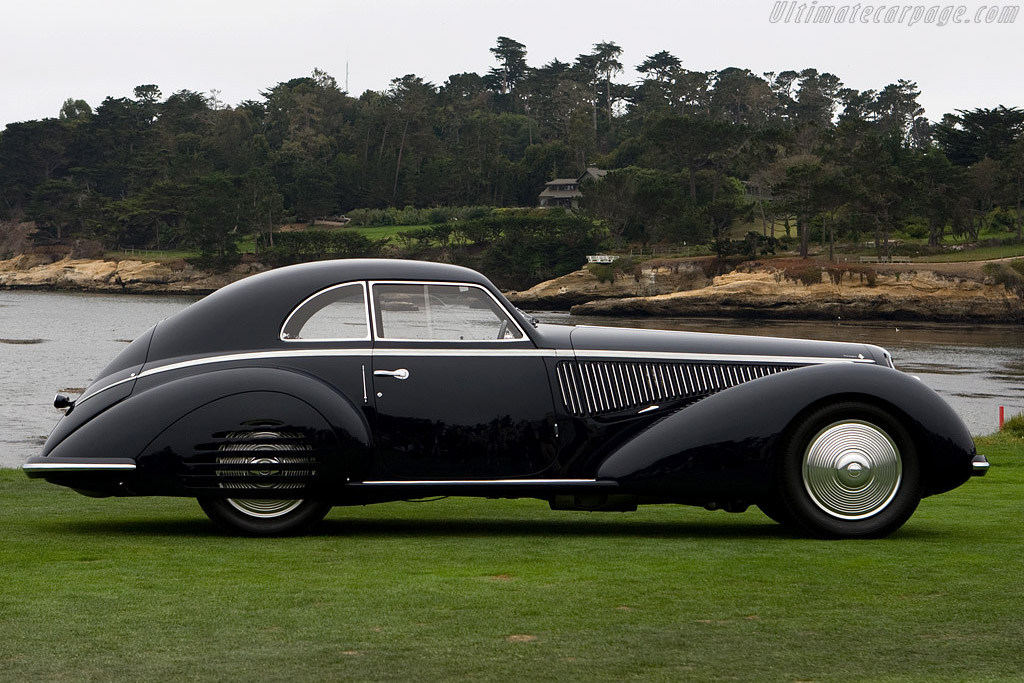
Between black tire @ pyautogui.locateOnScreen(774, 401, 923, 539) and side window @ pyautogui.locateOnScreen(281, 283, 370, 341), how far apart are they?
9.81 feet

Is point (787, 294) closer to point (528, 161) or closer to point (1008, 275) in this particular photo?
point (1008, 275)

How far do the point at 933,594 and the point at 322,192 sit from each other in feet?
491

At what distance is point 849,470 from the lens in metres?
7.88

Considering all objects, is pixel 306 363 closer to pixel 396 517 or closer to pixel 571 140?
pixel 396 517

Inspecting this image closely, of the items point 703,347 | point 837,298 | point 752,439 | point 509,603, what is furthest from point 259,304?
point 837,298

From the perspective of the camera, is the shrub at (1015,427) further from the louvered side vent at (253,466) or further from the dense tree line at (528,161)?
the dense tree line at (528,161)

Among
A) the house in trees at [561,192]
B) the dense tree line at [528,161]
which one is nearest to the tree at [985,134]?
the dense tree line at [528,161]

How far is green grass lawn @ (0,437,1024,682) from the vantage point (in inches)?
186

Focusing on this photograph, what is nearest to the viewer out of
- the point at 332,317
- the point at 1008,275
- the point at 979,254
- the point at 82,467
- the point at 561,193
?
the point at 82,467

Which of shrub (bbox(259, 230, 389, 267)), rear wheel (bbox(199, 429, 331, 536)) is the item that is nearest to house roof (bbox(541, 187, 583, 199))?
shrub (bbox(259, 230, 389, 267))

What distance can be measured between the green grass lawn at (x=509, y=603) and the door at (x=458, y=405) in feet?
1.70

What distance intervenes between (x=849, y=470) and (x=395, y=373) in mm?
3081

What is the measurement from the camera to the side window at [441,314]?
319 inches

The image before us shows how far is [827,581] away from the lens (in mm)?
6258
